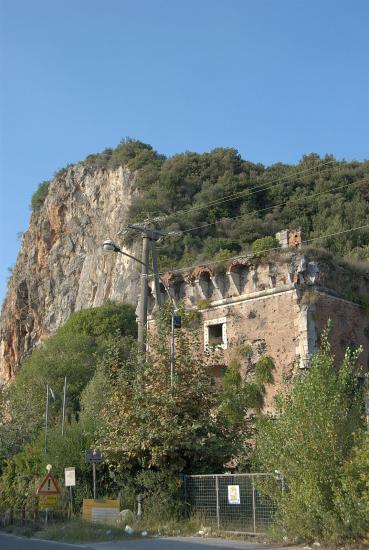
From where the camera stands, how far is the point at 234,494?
1591 cm

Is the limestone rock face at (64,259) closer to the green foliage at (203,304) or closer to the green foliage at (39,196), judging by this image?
the green foliage at (39,196)

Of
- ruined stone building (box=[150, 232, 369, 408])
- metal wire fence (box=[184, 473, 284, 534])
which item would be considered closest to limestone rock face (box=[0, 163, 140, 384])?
ruined stone building (box=[150, 232, 369, 408])

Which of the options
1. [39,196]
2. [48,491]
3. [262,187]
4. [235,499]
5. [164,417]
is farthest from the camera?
[39,196]

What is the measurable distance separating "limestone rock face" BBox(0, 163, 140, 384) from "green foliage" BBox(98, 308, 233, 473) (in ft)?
121

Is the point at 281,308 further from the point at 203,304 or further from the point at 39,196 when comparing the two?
the point at 39,196

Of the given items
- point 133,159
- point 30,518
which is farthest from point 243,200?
point 30,518

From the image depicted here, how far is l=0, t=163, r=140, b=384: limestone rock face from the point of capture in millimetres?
60188

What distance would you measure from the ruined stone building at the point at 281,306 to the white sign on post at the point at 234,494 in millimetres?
12252

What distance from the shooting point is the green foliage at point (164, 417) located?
17.5m

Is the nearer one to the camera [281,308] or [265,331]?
[281,308]

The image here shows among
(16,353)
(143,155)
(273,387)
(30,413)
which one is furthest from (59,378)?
(143,155)

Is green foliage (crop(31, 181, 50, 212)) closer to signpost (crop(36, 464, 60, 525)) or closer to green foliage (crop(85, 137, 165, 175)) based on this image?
green foliage (crop(85, 137, 165, 175))

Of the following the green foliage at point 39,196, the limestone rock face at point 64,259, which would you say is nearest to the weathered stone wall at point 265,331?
the limestone rock face at point 64,259

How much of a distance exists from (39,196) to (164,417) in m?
60.4
